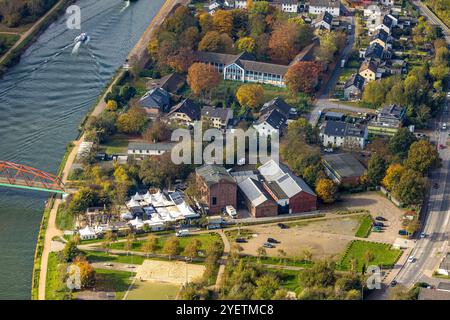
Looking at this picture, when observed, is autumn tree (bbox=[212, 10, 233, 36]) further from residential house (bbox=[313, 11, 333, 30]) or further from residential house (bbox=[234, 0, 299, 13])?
residential house (bbox=[313, 11, 333, 30])

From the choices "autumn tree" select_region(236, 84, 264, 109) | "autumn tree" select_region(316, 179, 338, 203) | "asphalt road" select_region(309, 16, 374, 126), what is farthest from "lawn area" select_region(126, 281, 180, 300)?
"autumn tree" select_region(236, 84, 264, 109)

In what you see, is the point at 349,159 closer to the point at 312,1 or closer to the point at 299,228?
the point at 299,228

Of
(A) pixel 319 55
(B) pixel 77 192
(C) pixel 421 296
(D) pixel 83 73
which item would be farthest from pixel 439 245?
(D) pixel 83 73

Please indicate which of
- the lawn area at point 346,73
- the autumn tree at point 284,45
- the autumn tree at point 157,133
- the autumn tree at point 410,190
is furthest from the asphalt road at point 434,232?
the autumn tree at point 157,133

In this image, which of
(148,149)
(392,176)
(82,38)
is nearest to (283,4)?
(82,38)

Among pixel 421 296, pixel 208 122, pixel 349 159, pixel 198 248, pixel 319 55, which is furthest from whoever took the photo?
pixel 319 55

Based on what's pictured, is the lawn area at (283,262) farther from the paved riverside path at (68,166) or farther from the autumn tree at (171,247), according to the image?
the paved riverside path at (68,166)

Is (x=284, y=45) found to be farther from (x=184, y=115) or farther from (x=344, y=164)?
(x=344, y=164)
